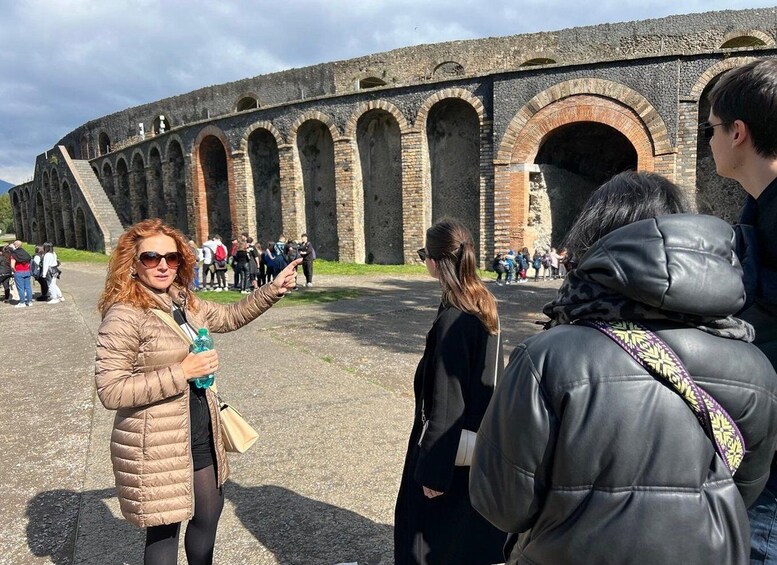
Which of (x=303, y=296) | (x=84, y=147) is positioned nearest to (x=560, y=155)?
(x=303, y=296)

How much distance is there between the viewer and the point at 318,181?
21.3 meters

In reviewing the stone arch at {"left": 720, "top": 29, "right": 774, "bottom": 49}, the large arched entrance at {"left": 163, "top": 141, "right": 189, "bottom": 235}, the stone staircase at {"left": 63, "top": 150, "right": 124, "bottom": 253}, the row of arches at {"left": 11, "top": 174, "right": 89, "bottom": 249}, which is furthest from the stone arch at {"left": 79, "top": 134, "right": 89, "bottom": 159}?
the stone arch at {"left": 720, "top": 29, "right": 774, "bottom": 49}

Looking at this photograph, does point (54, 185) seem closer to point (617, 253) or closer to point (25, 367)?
point (25, 367)

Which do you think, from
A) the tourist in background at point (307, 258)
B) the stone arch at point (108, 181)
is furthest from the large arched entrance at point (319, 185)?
the stone arch at point (108, 181)

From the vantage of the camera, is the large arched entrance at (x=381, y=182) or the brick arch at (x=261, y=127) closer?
the large arched entrance at (x=381, y=182)

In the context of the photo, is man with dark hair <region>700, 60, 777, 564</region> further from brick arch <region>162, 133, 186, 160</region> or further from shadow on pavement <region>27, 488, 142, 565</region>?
brick arch <region>162, 133, 186, 160</region>

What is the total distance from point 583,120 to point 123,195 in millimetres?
26188

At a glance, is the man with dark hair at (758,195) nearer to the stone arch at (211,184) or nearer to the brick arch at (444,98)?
the brick arch at (444,98)

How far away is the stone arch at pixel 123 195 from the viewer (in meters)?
30.9

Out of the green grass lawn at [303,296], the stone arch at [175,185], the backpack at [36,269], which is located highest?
the stone arch at [175,185]

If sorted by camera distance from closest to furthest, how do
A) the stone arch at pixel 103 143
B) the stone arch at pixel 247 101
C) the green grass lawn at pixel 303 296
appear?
the green grass lawn at pixel 303 296
the stone arch at pixel 247 101
the stone arch at pixel 103 143

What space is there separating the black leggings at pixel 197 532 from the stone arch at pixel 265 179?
20.2 metres

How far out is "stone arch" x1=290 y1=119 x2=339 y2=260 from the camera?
20.7m

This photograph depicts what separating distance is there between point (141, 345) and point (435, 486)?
1.33m
